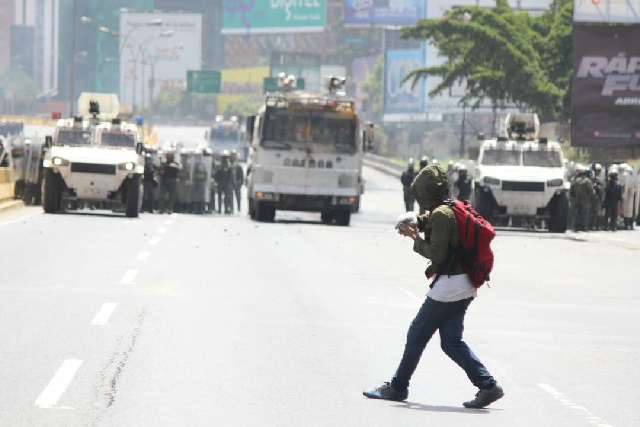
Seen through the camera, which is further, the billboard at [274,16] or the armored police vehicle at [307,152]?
the billboard at [274,16]

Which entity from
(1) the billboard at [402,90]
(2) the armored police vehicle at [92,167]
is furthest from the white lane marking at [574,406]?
(1) the billboard at [402,90]

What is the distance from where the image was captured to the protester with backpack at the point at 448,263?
889 centimetres

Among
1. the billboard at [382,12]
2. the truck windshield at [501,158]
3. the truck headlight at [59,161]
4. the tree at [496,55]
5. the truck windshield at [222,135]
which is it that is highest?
the billboard at [382,12]

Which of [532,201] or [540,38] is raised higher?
[540,38]

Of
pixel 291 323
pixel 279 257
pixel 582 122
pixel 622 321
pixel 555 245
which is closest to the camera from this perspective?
pixel 291 323

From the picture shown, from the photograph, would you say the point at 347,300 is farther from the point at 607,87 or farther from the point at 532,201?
the point at 607,87

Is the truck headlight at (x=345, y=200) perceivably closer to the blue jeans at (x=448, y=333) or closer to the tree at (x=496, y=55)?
the blue jeans at (x=448, y=333)

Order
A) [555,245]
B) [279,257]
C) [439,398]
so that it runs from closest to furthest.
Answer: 1. [439,398]
2. [279,257]
3. [555,245]

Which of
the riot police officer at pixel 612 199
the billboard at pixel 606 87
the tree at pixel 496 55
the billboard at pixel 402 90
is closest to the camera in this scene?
the riot police officer at pixel 612 199

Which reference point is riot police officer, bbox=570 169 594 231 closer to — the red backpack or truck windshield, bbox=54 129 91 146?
truck windshield, bbox=54 129 91 146

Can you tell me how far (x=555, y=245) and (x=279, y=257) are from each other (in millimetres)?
10022

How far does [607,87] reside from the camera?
45.8 meters

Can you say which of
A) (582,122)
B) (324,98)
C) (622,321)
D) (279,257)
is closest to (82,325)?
(622,321)

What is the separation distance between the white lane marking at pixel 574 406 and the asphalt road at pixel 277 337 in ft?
0.08
